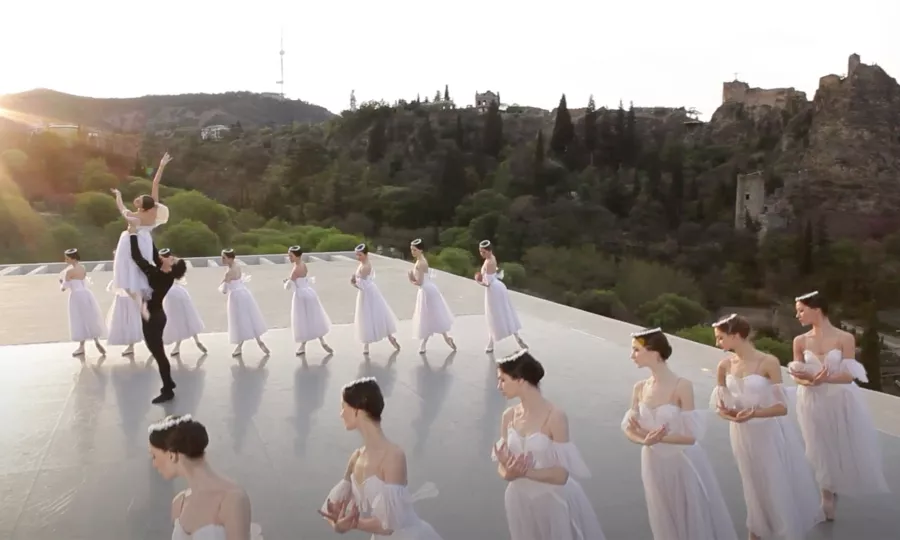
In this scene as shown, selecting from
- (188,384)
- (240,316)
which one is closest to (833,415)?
(188,384)

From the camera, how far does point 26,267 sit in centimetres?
2034

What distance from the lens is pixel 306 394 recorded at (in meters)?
7.27

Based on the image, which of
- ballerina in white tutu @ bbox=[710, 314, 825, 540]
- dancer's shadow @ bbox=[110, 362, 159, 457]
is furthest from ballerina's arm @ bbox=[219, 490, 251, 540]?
dancer's shadow @ bbox=[110, 362, 159, 457]

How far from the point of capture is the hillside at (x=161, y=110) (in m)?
59.0

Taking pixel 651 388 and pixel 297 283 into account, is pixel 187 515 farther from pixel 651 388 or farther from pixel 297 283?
pixel 297 283

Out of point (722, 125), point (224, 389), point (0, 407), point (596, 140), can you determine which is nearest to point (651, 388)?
point (224, 389)

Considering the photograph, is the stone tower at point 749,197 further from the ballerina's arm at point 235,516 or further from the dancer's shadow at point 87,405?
the ballerina's arm at point 235,516

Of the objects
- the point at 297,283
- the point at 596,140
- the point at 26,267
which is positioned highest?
the point at 596,140

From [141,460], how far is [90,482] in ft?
1.52

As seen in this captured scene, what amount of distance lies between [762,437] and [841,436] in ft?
2.61

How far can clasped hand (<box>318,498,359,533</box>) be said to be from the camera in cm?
274

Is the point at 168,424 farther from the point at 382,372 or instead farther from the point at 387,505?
the point at 382,372

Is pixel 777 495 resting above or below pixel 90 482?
above

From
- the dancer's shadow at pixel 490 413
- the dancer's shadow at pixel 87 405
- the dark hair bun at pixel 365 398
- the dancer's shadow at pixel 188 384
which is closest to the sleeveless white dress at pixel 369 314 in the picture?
the dancer's shadow at pixel 490 413
